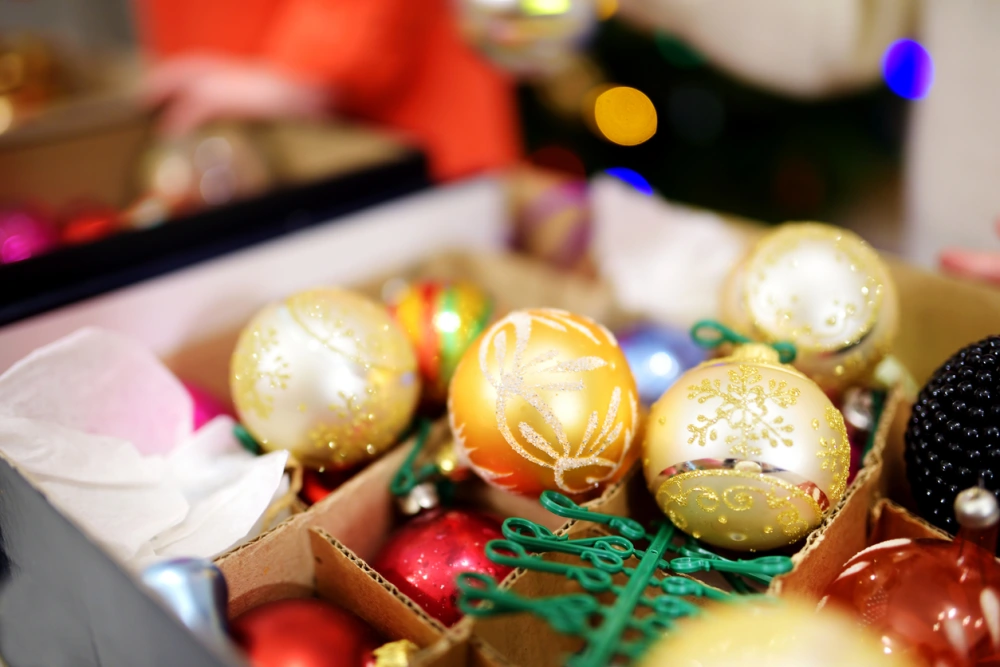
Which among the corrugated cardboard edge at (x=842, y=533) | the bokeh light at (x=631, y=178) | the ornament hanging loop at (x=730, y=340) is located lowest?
the corrugated cardboard edge at (x=842, y=533)

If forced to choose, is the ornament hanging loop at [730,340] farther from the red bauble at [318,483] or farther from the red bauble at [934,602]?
the red bauble at [318,483]

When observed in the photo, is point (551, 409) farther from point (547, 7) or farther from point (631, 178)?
point (631, 178)

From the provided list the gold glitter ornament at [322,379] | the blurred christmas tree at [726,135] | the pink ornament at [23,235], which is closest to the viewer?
the gold glitter ornament at [322,379]

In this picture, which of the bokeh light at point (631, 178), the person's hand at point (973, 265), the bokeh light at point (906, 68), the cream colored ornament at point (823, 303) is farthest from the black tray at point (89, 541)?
the bokeh light at point (906, 68)

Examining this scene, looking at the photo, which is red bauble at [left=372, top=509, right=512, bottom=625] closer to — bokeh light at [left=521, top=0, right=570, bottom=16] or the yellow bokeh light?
bokeh light at [left=521, top=0, right=570, bottom=16]

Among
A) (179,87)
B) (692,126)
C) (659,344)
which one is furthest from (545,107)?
(659,344)
